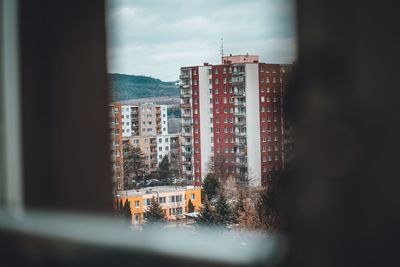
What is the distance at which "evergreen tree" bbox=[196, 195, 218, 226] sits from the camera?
23.2ft

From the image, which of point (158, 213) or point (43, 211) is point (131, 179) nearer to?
point (158, 213)

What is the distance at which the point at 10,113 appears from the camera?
15.9 inches

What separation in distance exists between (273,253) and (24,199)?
23 centimetres

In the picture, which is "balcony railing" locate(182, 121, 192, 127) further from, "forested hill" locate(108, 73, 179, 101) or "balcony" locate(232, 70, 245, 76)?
"forested hill" locate(108, 73, 179, 101)

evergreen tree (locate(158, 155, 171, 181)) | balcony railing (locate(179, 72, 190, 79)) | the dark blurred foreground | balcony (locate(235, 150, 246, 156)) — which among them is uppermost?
balcony railing (locate(179, 72, 190, 79))

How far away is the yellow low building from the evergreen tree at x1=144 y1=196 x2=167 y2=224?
0.23ft

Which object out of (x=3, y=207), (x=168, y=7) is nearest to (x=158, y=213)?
(x=168, y=7)

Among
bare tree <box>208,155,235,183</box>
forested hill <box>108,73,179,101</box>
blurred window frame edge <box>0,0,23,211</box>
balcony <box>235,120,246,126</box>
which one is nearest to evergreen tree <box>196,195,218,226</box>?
bare tree <box>208,155,235,183</box>

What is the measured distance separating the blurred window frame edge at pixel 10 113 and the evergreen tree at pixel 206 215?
261 inches

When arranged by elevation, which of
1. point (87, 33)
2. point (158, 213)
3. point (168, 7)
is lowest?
point (158, 213)

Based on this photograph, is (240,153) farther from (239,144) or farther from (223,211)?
(223,211)

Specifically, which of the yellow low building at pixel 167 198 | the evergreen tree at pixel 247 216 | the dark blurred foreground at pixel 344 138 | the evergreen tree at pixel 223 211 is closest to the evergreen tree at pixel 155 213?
the yellow low building at pixel 167 198

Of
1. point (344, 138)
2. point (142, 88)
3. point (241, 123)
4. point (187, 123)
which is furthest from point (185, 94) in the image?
point (344, 138)

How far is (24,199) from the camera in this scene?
0.39 meters
